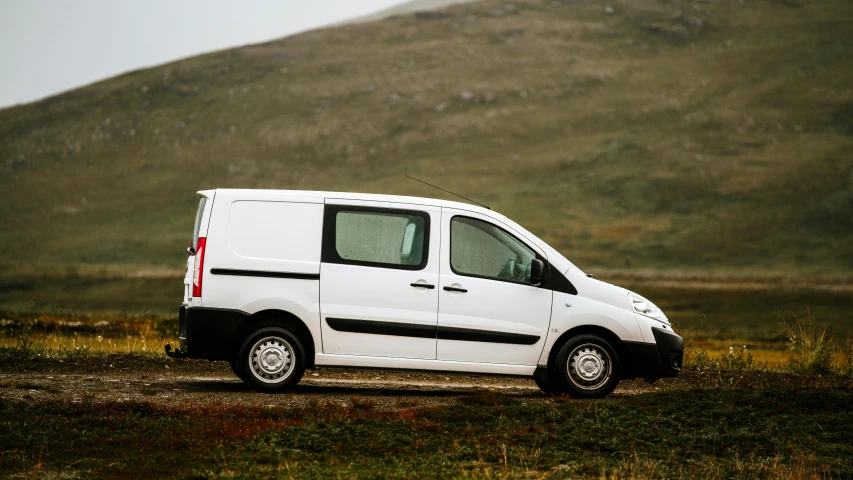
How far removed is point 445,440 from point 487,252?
3.35 meters

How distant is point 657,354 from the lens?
1227cm

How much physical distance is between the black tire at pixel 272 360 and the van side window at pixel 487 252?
1891mm

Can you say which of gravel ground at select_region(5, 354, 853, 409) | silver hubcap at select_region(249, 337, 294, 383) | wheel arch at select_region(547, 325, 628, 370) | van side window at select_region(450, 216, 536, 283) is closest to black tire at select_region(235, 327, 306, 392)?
silver hubcap at select_region(249, 337, 294, 383)

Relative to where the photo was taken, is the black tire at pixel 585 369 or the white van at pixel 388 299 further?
the black tire at pixel 585 369

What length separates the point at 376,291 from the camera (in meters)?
11.9

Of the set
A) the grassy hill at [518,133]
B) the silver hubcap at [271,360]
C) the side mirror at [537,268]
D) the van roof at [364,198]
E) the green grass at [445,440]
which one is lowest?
the green grass at [445,440]

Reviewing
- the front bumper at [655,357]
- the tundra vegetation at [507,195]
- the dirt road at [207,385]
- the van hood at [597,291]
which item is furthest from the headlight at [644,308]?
the dirt road at [207,385]

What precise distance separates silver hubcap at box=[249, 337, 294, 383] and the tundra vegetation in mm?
816

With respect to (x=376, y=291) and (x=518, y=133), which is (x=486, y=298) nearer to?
(x=376, y=291)

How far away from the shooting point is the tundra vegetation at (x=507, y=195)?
9.16 metres

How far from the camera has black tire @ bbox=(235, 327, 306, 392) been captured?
11.9 m

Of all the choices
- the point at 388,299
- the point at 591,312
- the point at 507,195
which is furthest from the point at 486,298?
the point at 507,195

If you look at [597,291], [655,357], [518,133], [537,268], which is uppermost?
[518,133]

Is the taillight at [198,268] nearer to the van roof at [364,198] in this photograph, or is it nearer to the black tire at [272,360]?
the van roof at [364,198]
